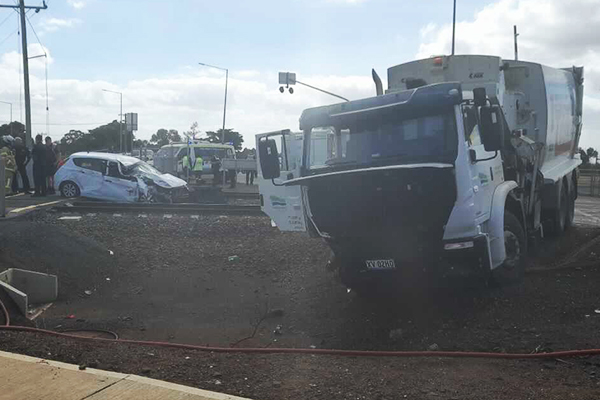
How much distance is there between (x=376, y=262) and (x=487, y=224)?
1384 millimetres

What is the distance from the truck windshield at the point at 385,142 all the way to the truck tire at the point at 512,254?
1.70m

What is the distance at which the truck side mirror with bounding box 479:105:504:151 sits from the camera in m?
6.89

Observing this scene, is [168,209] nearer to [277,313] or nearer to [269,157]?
[277,313]

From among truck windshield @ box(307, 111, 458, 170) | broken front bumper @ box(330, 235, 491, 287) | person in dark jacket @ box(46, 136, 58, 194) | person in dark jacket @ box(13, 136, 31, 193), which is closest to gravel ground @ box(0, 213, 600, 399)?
broken front bumper @ box(330, 235, 491, 287)

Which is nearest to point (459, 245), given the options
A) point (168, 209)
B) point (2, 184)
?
point (2, 184)

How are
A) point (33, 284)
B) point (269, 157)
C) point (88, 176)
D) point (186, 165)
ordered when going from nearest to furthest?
point (269, 157) < point (33, 284) < point (88, 176) < point (186, 165)

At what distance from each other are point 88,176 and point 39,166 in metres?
1.40

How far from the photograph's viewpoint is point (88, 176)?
61.3 feet

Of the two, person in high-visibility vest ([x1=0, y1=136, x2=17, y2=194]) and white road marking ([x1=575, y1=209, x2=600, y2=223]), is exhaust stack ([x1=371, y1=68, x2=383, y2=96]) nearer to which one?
white road marking ([x1=575, y1=209, x2=600, y2=223])

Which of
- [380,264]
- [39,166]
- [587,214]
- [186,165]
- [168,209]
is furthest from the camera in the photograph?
[186,165]

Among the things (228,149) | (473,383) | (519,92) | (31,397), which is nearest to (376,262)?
(473,383)

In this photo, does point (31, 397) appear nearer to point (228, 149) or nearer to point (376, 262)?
point (376, 262)

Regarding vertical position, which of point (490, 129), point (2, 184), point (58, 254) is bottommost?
point (58, 254)

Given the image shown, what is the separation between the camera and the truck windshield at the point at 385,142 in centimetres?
688
